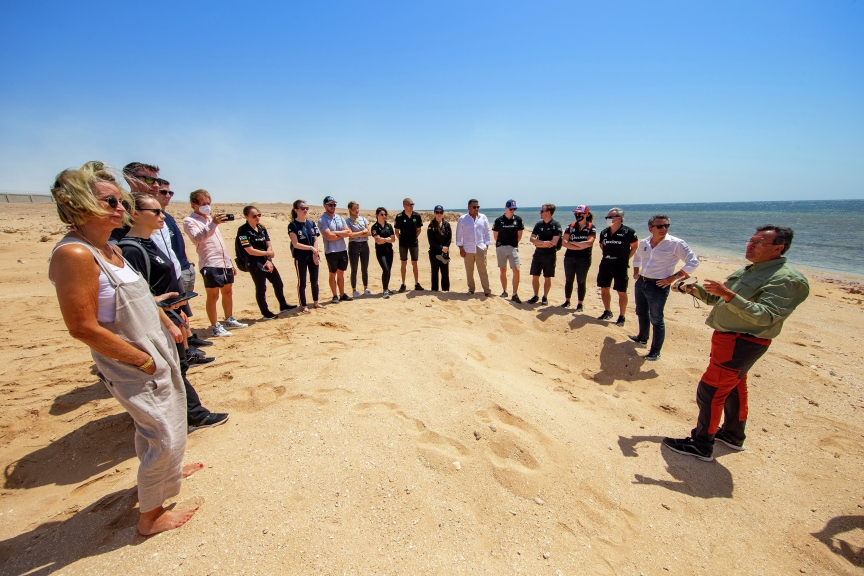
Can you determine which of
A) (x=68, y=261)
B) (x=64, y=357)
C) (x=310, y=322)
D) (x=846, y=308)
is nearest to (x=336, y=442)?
(x=68, y=261)

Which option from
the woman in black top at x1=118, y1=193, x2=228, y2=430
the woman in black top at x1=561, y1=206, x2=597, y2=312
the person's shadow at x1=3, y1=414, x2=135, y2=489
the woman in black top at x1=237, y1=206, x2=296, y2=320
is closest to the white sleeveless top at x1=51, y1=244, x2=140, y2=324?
the woman in black top at x1=118, y1=193, x2=228, y2=430

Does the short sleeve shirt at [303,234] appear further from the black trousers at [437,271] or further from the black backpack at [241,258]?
the black trousers at [437,271]

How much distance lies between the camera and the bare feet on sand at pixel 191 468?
254 cm

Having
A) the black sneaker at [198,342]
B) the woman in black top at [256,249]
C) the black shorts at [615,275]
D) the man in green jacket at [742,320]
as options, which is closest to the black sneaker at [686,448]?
the man in green jacket at [742,320]

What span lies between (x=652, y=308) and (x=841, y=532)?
9.61 feet

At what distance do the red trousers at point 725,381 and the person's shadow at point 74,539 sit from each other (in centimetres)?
423

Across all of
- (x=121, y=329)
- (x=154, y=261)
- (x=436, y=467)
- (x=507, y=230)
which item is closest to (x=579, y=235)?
(x=507, y=230)

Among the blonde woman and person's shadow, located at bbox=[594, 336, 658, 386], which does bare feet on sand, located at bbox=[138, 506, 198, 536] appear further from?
person's shadow, located at bbox=[594, 336, 658, 386]

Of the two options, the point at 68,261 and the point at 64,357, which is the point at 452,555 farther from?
the point at 64,357

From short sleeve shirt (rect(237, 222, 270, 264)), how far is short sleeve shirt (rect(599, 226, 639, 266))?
5.69 meters

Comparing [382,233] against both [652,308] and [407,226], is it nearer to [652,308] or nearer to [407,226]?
[407,226]

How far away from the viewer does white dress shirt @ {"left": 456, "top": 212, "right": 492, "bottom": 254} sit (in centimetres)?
732

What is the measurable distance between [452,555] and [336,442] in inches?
47.3

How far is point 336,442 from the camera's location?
2879 millimetres
